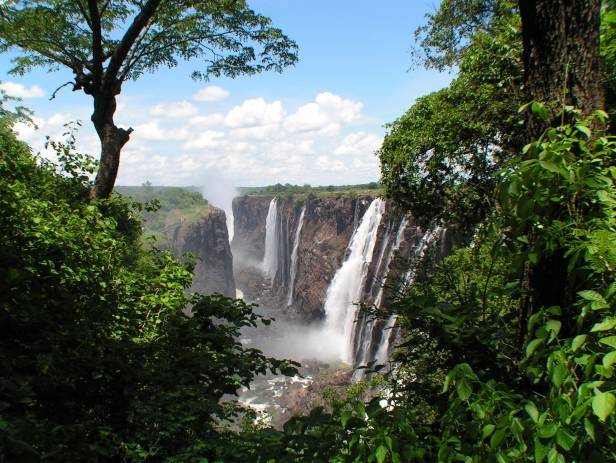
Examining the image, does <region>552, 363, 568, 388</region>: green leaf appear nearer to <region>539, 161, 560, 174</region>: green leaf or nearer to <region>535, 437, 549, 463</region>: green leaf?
<region>535, 437, 549, 463</region>: green leaf

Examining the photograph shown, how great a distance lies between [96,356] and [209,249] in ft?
293

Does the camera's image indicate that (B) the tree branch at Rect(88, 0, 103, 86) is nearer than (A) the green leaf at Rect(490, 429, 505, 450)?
No

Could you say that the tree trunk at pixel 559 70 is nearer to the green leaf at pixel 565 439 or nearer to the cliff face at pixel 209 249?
the green leaf at pixel 565 439

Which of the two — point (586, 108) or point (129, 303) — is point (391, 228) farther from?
point (586, 108)

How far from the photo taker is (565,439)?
47.0 inches

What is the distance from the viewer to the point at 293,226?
67.3 m

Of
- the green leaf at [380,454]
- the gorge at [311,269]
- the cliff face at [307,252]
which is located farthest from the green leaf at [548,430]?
the cliff face at [307,252]

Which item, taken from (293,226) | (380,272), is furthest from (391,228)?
(293,226)

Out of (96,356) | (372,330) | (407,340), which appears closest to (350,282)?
(372,330)

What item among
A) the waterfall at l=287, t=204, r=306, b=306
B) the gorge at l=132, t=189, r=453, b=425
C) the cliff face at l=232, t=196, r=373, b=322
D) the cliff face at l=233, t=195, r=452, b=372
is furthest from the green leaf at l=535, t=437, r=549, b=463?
the waterfall at l=287, t=204, r=306, b=306

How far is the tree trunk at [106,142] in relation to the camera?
7.98 metres

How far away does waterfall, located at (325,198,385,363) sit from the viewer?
121 ft

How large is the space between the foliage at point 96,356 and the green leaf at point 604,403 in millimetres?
1757

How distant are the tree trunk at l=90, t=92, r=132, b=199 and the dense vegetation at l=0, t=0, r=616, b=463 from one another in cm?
39
